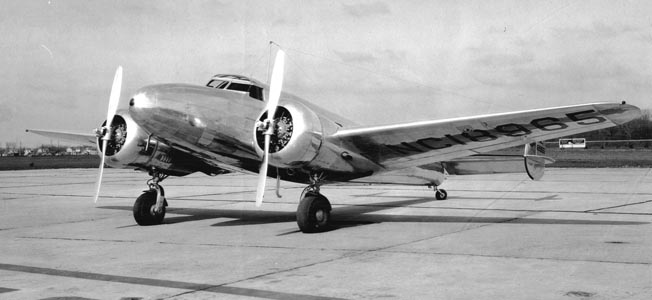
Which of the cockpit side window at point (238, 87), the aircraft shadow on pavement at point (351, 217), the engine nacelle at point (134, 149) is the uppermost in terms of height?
the cockpit side window at point (238, 87)

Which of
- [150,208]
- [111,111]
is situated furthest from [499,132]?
[111,111]

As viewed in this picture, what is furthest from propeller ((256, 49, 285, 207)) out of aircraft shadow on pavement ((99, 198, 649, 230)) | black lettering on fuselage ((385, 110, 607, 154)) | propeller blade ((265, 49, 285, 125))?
black lettering on fuselage ((385, 110, 607, 154))

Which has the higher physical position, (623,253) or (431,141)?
(431,141)

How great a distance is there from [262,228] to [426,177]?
5.97 meters

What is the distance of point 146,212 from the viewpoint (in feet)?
41.1

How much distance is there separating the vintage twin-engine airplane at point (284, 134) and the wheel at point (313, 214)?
18mm

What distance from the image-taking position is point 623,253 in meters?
8.03

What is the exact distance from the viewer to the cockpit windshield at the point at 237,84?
37.9 ft

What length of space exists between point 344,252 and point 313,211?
2.44 m

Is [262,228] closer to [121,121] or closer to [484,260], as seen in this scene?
[121,121]

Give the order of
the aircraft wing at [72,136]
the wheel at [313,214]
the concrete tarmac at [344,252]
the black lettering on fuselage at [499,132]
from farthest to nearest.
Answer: the aircraft wing at [72,136]
the wheel at [313,214]
the black lettering on fuselage at [499,132]
the concrete tarmac at [344,252]

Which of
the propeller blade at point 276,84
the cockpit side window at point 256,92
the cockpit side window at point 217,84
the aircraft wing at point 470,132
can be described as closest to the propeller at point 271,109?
the propeller blade at point 276,84

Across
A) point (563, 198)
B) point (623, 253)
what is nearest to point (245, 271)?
point (623, 253)

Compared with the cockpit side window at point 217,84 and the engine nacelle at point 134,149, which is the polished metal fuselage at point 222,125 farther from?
the engine nacelle at point 134,149
